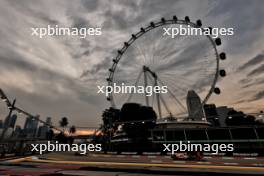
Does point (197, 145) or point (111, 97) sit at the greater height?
point (111, 97)

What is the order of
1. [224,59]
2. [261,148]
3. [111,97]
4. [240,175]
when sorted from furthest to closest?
[111,97], [224,59], [261,148], [240,175]

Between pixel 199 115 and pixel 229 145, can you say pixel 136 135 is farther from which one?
pixel 229 145

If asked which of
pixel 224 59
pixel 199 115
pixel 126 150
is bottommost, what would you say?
pixel 126 150

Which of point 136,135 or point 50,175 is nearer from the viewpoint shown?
point 50,175

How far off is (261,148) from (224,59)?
20494 millimetres

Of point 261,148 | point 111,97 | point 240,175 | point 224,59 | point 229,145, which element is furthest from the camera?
point 111,97

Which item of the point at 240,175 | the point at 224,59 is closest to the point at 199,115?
the point at 224,59

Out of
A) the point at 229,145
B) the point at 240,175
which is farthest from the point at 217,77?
the point at 240,175

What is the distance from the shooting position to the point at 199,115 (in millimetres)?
53125

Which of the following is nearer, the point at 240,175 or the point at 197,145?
the point at 240,175

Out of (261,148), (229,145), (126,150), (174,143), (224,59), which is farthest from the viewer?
(224,59)

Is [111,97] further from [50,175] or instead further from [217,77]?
[50,175]

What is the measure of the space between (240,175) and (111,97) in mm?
42101

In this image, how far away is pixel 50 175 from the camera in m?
11.6
